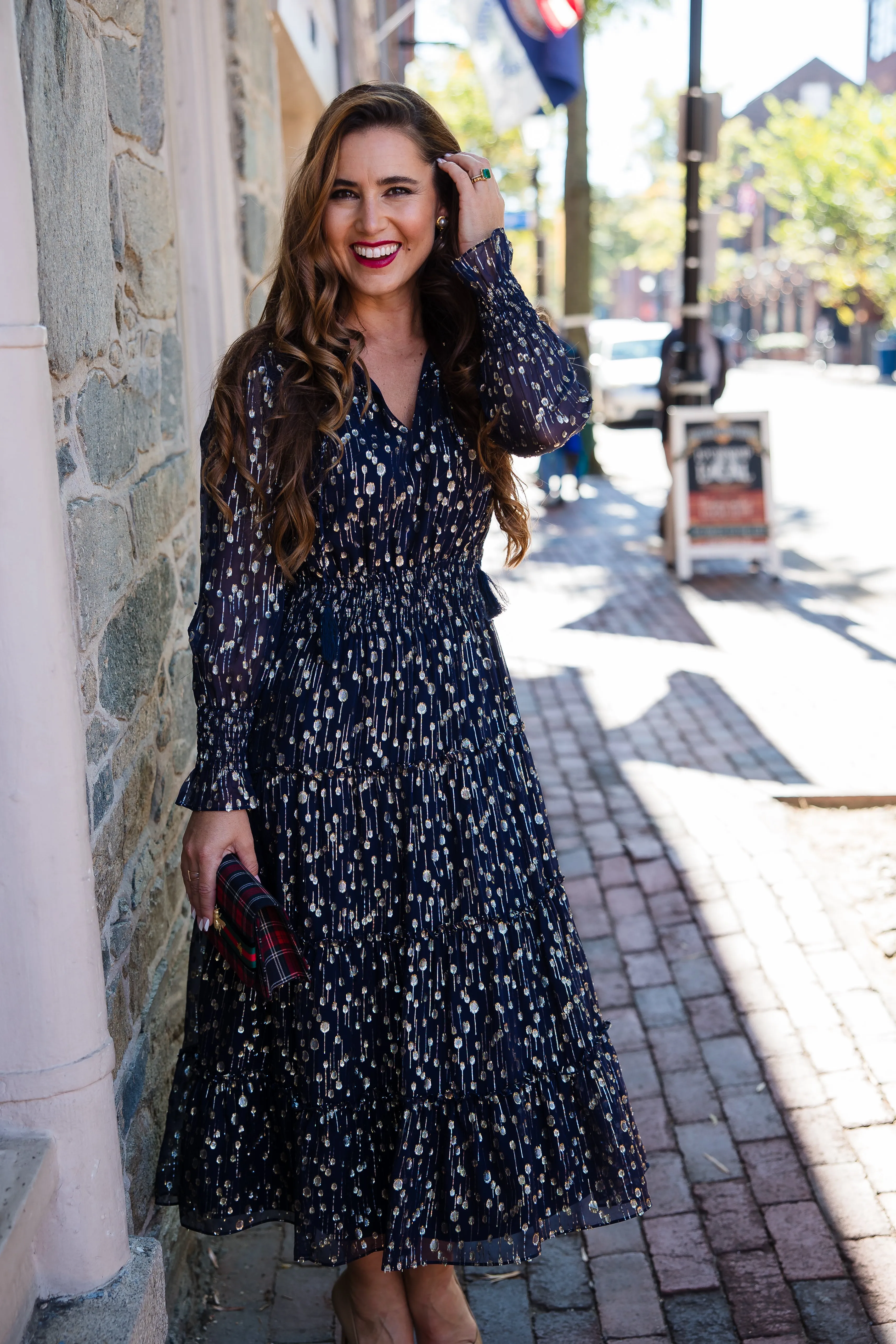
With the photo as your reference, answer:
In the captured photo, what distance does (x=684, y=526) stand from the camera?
910 centimetres

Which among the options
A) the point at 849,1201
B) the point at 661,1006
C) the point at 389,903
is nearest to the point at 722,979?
the point at 661,1006

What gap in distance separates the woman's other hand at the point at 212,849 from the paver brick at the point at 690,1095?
60.3 inches

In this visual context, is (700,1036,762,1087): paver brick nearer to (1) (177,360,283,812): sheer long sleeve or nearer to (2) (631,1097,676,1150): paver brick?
(2) (631,1097,676,1150): paver brick

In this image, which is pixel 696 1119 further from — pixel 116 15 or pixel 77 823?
pixel 116 15

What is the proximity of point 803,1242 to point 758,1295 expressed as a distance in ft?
0.61

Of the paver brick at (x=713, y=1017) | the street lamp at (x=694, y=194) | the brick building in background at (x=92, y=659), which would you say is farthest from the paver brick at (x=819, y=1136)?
the street lamp at (x=694, y=194)

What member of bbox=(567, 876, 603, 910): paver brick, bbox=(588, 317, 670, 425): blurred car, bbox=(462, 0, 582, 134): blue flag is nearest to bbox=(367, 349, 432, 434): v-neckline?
bbox=(567, 876, 603, 910): paver brick

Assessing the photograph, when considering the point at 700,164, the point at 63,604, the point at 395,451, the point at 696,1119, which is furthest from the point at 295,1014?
the point at 700,164

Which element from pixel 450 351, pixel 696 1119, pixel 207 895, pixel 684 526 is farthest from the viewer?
A: pixel 684 526

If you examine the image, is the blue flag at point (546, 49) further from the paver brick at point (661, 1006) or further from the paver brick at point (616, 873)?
the paver brick at point (661, 1006)

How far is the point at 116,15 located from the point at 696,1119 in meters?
2.68

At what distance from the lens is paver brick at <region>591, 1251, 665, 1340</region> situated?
7.97 feet

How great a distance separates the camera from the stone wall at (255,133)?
382cm

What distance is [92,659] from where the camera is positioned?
6.66ft
